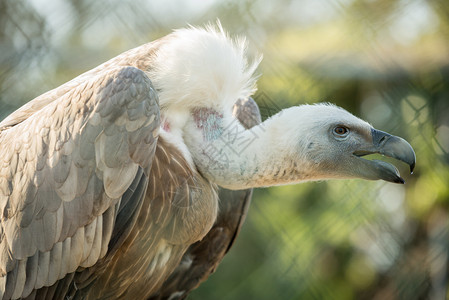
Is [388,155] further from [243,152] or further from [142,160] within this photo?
[142,160]

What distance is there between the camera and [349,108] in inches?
179

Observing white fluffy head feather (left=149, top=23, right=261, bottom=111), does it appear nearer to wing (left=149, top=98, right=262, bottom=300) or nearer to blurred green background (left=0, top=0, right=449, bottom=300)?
wing (left=149, top=98, right=262, bottom=300)

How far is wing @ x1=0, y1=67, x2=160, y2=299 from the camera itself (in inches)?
84.7

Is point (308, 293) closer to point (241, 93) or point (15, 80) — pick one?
point (241, 93)

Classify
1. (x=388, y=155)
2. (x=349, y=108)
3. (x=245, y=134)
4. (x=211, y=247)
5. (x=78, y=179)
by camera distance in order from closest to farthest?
(x=78, y=179)
(x=388, y=155)
(x=245, y=134)
(x=211, y=247)
(x=349, y=108)

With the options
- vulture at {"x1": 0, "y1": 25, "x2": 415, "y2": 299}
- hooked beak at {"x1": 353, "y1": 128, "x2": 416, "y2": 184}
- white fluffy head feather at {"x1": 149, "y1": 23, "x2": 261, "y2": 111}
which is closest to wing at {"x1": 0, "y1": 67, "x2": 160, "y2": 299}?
vulture at {"x1": 0, "y1": 25, "x2": 415, "y2": 299}

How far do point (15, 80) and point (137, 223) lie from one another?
56.9 inches

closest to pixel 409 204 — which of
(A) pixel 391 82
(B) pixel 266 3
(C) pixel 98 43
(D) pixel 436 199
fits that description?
(D) pixel 436 199

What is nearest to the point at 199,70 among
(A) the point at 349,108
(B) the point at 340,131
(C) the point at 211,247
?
(B) the point at 340,131

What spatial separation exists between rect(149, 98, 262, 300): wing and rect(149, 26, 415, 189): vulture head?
62 centimetres

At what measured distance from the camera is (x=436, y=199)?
4.39 metres

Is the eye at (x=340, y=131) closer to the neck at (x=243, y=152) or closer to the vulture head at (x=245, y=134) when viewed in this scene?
the vulture head at (x=245, y=134)

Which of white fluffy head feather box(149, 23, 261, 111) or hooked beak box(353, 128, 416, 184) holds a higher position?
white fluffy head feather box(149, 23, 261, 111)

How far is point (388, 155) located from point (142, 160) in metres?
1.00
